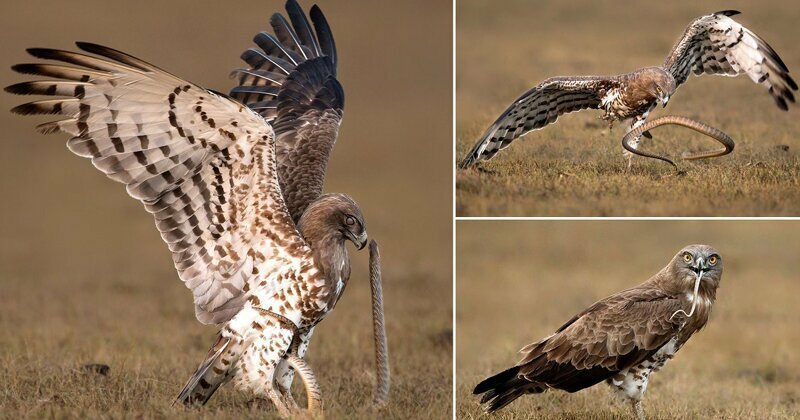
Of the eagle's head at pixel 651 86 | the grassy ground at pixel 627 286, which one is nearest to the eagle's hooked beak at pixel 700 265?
the grassy ground at pixel 627 286

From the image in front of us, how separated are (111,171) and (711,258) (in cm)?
369

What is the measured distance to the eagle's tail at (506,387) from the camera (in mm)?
7164

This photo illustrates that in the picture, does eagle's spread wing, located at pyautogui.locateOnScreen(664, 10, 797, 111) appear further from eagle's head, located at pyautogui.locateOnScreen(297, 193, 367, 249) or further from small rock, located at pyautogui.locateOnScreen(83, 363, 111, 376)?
small rock, located at pyautogui.locateOnScreen(83, 363, 111, 376)

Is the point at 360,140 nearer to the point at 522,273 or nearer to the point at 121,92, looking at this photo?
the point at 522,273

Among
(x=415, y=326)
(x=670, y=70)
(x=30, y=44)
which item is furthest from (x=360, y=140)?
(x=670, y=70)

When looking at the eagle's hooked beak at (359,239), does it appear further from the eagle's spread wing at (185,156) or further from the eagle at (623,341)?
the eagle at (623,341)

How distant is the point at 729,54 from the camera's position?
888 centimetres

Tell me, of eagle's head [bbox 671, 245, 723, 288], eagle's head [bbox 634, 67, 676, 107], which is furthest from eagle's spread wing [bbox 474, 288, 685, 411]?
eagle's head [bbox 634, 67, 676, 107]

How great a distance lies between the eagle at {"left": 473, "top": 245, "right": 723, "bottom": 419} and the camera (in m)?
7.24

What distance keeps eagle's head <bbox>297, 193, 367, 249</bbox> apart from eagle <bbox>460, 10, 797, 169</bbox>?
3.91ft

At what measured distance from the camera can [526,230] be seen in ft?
49.7

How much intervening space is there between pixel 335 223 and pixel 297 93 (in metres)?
1.98

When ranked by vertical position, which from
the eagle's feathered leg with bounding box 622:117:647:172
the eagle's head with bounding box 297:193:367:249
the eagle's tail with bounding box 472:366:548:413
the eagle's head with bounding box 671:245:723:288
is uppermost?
the eagle's feathered leg with bounding box 622:117:647:172

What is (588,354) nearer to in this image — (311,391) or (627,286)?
(311,391)
